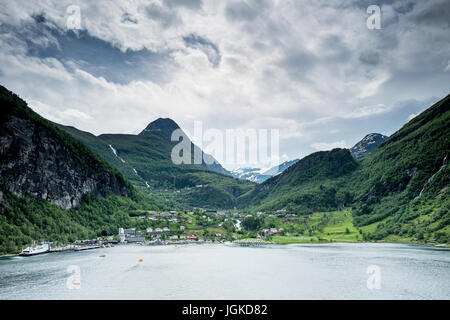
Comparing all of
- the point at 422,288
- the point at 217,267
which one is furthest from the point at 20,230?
the point at 422,288

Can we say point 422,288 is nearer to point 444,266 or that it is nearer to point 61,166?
point 444,266

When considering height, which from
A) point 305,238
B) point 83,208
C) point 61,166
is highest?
point 61,166

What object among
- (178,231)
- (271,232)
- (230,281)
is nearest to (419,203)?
(271,232)

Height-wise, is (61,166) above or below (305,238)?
above

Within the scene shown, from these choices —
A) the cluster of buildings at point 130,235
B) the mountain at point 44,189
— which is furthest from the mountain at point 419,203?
the mountain at point 44,189

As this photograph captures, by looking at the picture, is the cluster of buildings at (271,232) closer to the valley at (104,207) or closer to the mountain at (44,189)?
the valley at (104,207)
